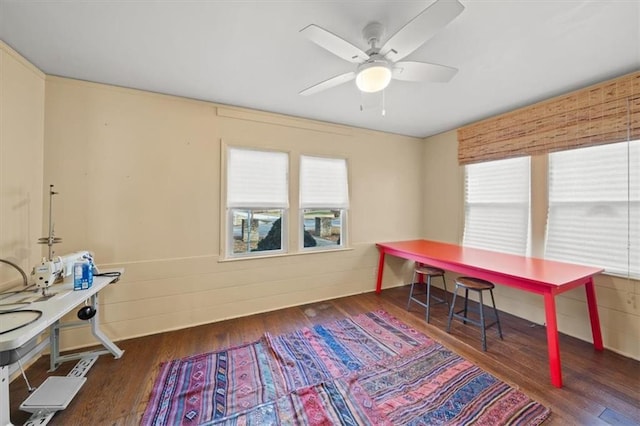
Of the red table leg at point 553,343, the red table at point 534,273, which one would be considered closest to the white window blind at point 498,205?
the red table at point 534,273

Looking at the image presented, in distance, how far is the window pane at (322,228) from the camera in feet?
11.3

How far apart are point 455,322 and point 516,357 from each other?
2.22 ft

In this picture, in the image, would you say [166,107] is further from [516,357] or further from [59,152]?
[516,357]

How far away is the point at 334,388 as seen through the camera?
1.83 meters

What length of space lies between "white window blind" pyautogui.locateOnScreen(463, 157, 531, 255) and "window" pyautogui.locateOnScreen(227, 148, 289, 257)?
8.78 feet

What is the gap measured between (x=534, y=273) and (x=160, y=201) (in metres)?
3.65

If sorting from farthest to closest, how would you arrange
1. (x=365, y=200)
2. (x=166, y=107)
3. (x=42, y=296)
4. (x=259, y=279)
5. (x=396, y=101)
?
(x=365, y=200)
(x=259, y=279)
(x=396, y=101)
(x=166, y=107)
(x=42, y=296)

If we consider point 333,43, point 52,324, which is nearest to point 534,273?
point 333,43

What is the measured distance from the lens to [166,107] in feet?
8.58

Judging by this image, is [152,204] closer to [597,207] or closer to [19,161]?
[19,161]

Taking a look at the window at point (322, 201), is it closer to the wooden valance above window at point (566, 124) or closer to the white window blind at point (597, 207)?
the wooden valance above window at point (566, 124)

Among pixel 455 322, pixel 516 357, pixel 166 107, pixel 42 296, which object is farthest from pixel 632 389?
pixel 166 107

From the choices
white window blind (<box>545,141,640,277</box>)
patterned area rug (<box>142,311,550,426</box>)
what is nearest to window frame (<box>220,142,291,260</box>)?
patterned area rug (<box>142,311,550,426</box>)

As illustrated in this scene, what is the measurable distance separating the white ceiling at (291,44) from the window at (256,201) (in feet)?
2.33
